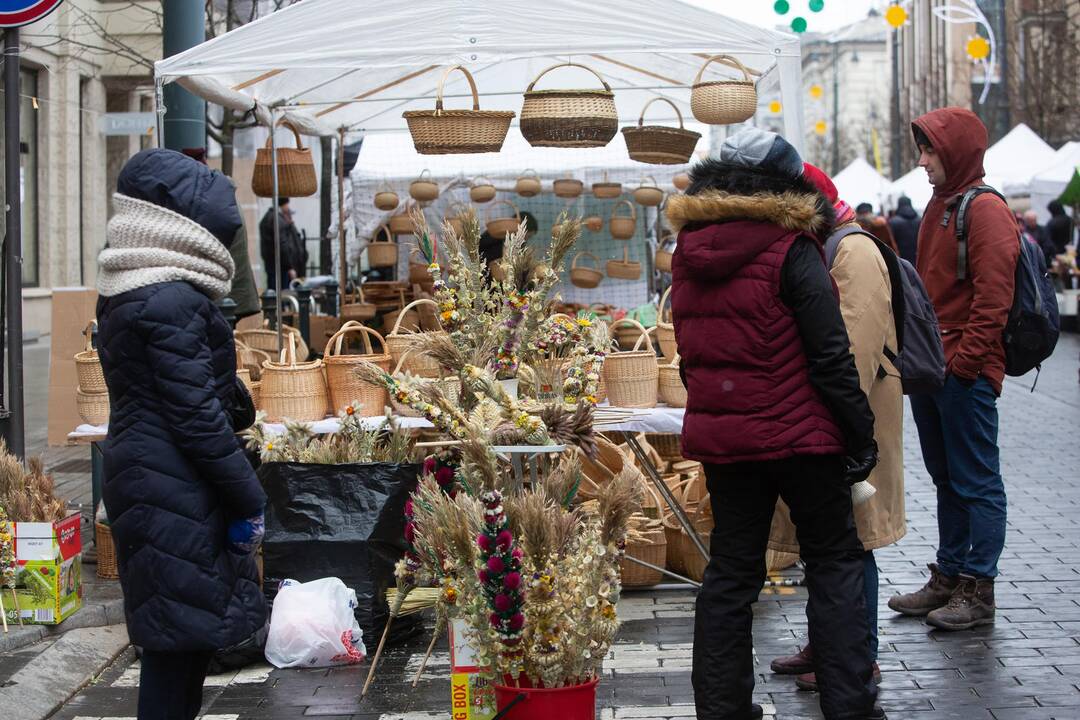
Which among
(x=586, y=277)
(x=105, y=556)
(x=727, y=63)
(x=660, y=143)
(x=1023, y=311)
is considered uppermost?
(x=727, y=63)

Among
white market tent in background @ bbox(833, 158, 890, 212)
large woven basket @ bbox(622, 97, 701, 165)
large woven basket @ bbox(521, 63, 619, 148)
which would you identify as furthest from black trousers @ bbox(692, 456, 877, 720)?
white market tent in background @ bbox(833, 158, 890, 212)

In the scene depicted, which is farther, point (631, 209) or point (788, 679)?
point (631, 209)

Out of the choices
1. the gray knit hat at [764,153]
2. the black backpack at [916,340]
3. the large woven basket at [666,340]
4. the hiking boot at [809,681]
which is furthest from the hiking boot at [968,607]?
the gray knit hat at [764,153]

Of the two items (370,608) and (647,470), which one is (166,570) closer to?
(370,608)

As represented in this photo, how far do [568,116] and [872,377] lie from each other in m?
3.33

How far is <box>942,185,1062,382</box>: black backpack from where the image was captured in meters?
5.37

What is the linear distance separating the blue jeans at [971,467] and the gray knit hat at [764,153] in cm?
166

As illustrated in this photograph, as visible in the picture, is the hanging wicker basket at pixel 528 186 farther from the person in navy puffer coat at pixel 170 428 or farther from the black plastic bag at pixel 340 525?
the person in navy puffer coat at pixel 170 428

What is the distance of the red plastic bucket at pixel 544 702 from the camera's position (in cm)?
412

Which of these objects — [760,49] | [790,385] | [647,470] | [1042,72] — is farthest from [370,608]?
[1042,72]

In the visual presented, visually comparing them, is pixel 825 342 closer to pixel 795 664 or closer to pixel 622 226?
A: pixel 795 664

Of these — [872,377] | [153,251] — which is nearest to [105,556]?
[153,251]

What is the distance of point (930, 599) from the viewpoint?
5.77 metres

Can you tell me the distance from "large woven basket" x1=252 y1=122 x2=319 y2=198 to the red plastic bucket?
19.8 feet
